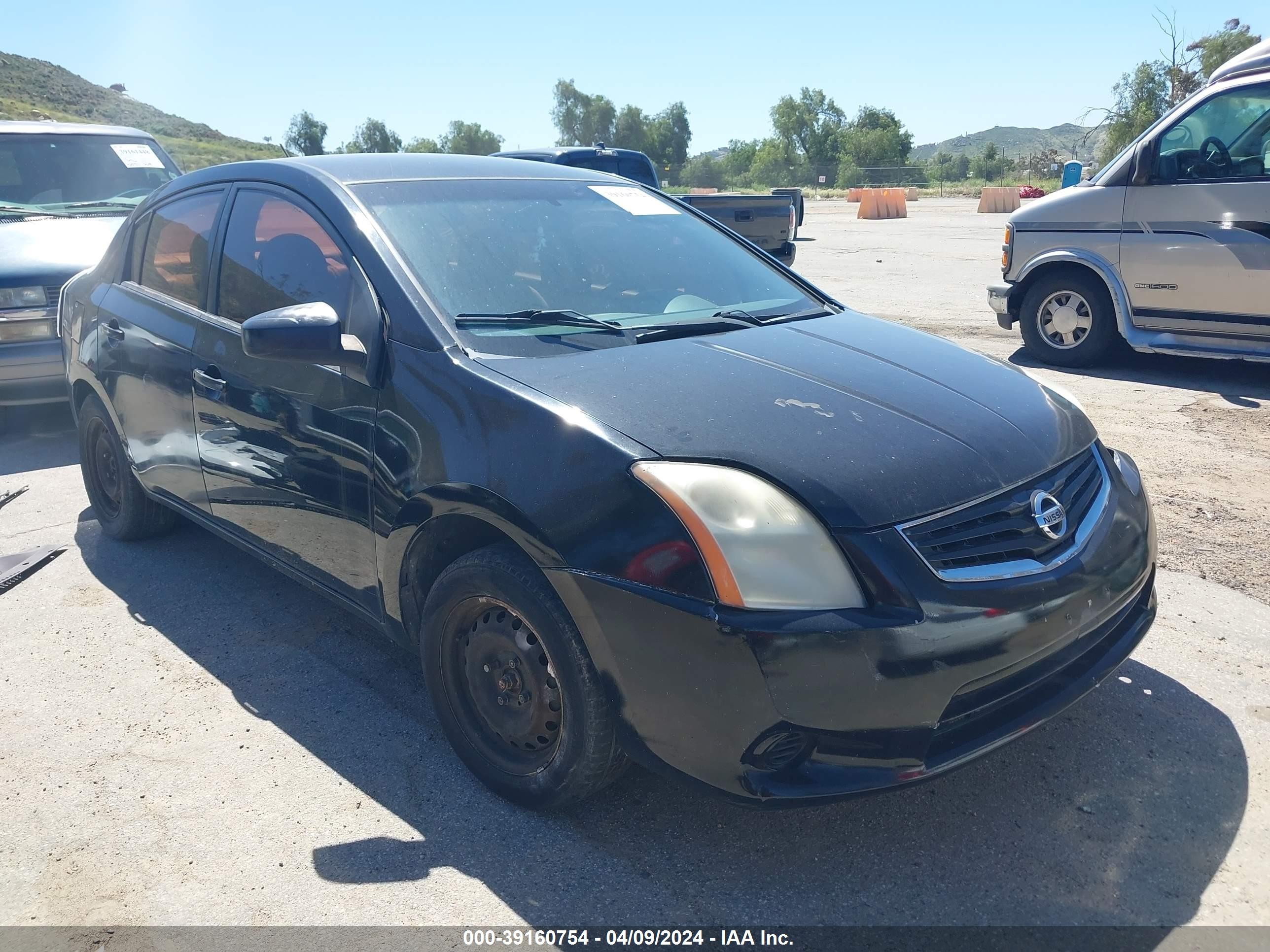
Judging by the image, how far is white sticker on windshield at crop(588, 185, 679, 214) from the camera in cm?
381

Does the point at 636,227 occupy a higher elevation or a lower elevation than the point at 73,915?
higher

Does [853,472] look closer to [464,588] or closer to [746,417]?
[746,417]

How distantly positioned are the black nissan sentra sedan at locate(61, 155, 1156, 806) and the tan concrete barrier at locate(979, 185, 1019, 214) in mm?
30470

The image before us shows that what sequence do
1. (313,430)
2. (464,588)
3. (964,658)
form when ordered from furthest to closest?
(313,430) → (464,588) → (964,658)

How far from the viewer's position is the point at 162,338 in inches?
156

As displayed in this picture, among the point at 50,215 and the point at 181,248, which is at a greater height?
the point at 50,215

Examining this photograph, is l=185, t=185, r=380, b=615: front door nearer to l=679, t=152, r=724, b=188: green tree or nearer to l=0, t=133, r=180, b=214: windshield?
l=0, t=133, r=180, b=214: windshield

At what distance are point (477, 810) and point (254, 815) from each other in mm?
615

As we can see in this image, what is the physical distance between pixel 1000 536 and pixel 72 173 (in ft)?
27.1

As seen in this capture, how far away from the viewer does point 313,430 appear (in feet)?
10.2

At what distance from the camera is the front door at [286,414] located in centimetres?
302

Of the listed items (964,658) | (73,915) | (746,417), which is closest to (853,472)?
(746,417)

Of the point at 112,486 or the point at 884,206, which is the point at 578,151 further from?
the point at 884,206

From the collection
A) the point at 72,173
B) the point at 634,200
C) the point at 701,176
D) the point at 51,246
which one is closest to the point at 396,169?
the point at 634,200
